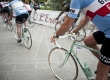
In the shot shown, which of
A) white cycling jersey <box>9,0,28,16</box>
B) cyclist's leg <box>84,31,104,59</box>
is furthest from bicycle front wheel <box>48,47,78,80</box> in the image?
white cycling jersey <box>9,0,28,16</box>

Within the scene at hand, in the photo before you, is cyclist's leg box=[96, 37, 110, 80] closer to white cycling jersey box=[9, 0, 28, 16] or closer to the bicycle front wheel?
the bicycle front wheel

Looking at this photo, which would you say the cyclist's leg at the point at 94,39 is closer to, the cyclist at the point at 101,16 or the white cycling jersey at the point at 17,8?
the cyclist at the point at 101,16

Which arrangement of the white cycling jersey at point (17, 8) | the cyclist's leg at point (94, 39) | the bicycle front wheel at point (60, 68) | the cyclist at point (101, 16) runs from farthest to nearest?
1. the white cycling jersey at point (17, 8)
2. the bicycle front wheel at point (60, 68)
3. the cyclist's leg at point (94, 39)
4. the cyclist at point (101, 16)

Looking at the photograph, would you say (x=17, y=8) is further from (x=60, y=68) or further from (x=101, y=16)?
(x=101, y=16)

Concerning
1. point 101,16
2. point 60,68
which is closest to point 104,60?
point 101,16

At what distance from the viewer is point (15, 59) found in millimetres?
4379

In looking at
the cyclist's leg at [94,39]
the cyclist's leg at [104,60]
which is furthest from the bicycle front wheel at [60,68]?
the cyclist's leg at [104,60]

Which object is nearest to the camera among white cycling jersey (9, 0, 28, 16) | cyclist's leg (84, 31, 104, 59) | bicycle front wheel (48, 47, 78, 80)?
cyclist's leg (84, 31, 104, 59)

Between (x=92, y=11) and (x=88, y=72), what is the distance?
3.98 feet

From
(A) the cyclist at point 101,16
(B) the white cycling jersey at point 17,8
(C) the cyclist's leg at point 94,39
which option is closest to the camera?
(A) the cyclist at point 101,16

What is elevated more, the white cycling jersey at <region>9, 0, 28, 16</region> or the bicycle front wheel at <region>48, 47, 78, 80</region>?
the white cycling jersey at <region>9, 0, 28, 16</region>

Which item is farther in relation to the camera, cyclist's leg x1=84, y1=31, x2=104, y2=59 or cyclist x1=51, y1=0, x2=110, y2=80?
cyclist's leg x1=84, y1=31, x2=104, y2=59

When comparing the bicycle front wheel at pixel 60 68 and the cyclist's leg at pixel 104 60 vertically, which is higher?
the cyclist's leg at pixel 104 60

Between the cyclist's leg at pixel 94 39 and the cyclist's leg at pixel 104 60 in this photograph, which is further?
the cyclist's leg at pixel 94 39
